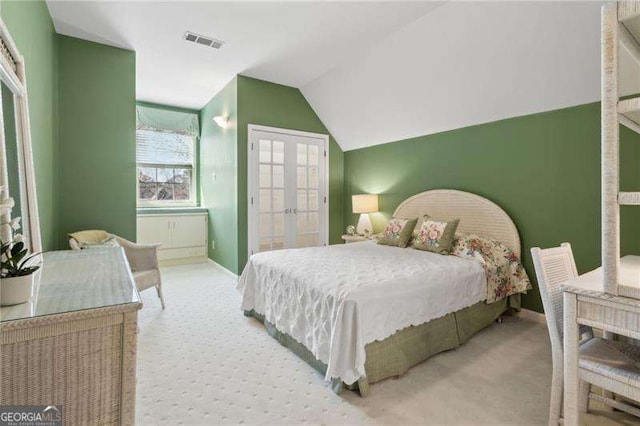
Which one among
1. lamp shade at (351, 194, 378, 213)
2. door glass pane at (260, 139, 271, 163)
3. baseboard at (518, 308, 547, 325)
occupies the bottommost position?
baseboard at (518, 308, 547, 325)

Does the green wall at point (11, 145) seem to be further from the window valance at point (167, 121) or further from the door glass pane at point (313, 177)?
the window valance at point (167, 121)

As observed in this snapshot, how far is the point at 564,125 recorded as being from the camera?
2852 millimetres

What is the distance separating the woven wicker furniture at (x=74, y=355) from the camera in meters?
1.01

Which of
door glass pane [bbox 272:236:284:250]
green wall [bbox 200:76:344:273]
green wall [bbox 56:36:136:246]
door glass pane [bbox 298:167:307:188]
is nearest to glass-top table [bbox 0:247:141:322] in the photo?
green wall [bbox 56:36:136:246]

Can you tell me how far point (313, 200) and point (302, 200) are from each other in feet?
0.74

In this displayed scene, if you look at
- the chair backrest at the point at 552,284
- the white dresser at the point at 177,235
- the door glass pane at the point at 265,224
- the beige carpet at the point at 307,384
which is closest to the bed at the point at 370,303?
the beige carpet at the point at 307,384

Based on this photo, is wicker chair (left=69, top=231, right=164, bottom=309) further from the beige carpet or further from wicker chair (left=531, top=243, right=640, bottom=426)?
wicker chair (left=531, top=243, right=640, bottom=426)

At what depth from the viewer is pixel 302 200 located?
4922 millimetres

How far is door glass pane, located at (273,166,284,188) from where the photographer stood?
4613 mm

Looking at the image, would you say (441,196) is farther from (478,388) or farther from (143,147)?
(143,147)

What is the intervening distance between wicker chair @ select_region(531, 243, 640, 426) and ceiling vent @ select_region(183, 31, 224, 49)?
344cm

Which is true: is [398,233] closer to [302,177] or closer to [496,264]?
[496,264]

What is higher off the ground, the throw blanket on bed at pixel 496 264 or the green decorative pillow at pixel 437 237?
the green decorative pillow at pixel 437 237

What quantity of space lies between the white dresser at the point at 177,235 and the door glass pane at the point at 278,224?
161cm
